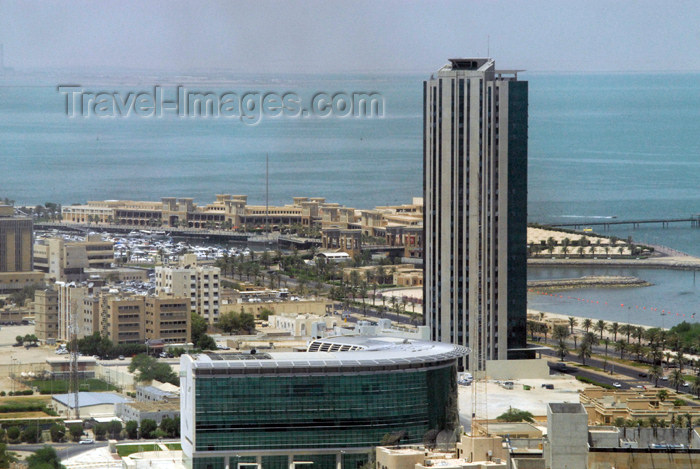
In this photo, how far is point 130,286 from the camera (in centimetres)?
3212

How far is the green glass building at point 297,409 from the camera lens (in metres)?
15.4

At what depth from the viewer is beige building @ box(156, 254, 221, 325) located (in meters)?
29.6

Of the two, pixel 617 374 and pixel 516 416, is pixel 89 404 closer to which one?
pixel 516 416

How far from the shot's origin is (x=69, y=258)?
3522 cm

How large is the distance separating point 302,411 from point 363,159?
6082cm

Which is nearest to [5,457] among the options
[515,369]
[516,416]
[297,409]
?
[297,409]

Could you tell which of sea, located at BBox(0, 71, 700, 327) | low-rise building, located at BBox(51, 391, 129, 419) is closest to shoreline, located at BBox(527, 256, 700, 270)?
sea, located at BBox(0, 71, 700, 327)

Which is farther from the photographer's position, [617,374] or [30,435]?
[617,374]

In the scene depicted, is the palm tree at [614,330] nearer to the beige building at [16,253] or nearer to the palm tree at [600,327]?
the palm tree at [600,327]

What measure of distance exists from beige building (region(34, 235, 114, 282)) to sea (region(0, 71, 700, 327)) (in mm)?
8485

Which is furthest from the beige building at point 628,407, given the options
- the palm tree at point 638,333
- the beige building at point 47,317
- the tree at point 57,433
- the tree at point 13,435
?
the beige building at point 47,317

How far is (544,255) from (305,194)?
19768 millimetres

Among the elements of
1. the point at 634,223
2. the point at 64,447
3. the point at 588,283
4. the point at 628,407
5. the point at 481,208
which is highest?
the point at 481,208

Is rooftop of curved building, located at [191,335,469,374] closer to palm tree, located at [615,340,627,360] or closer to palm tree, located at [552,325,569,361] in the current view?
palm tree, located at [552,325,569,361]
